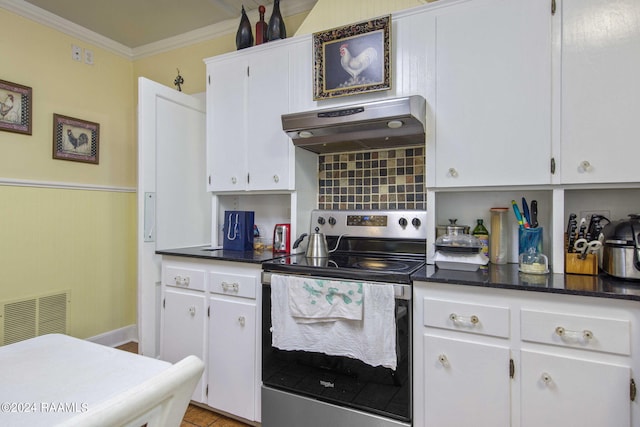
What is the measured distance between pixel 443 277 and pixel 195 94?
2.51 metres

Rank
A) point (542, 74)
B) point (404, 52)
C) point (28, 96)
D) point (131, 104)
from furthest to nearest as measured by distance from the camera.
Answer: point (131, 104) < point (28, 96) < point (404, 52) < point (542, 74)

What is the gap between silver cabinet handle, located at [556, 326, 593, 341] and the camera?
1.20 meters

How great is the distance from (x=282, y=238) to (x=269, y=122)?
0.76m

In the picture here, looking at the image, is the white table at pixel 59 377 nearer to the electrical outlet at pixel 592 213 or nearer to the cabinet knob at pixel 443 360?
the cabinet knob at pixel 443 360

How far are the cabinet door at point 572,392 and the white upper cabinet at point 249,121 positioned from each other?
1.52 meters

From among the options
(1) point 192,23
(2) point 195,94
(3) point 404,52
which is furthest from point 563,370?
(1) point 192,23

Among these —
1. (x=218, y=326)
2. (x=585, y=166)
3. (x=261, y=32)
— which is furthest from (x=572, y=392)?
(x=261, y=32)

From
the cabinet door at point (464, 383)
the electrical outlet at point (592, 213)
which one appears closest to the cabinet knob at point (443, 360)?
the cabinet door at point (464, 383)

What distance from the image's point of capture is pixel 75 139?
8.82ft

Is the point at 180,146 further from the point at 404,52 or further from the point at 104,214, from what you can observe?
the point at 404,52

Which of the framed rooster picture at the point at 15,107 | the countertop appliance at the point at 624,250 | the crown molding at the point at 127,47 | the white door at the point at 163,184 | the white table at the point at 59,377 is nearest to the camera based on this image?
the white table at the point at 59,377

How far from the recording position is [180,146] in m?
2.44

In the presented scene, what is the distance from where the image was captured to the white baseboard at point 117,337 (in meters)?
2.84

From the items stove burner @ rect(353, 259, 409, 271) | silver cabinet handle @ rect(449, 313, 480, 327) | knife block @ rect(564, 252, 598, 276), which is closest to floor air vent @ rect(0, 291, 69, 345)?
stove burner @ rect(353, 259, 409, 271)
